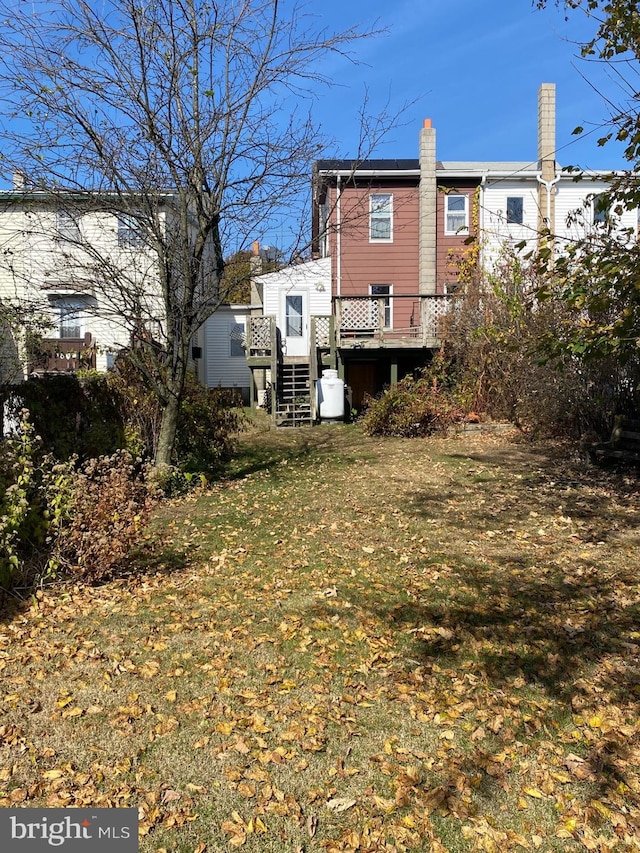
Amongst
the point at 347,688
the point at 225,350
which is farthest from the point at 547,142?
the point at 347,688

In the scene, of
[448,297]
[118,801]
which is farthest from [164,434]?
[448,297]

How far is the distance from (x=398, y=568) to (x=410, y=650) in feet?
4.99

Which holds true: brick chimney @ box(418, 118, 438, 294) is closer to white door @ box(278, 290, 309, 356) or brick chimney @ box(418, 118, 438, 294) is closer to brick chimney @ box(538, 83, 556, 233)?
brick chimney @ box(538, 83, 556, 233)

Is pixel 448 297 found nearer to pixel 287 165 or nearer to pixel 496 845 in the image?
pixel 287 165

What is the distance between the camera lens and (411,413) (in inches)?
511

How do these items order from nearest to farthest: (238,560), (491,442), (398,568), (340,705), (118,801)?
(118,801) → (340,705) → (398,568) → (238,560) → (491,442)

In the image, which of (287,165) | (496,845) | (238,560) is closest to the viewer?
(496,845)

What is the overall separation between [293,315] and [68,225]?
13.2m

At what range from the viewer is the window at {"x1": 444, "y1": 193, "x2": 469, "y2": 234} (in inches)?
810

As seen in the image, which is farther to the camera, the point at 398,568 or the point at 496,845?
the point at 398,568

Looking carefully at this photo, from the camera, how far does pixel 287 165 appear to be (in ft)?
26.7

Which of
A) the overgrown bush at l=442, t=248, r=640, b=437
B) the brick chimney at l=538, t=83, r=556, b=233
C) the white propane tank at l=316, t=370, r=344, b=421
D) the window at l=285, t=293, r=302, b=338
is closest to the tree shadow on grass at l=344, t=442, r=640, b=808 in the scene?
the overgrown bush at l=442, t=248, r=640, b=437

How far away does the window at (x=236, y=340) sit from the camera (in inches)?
985

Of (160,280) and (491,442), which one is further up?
(160,280)
